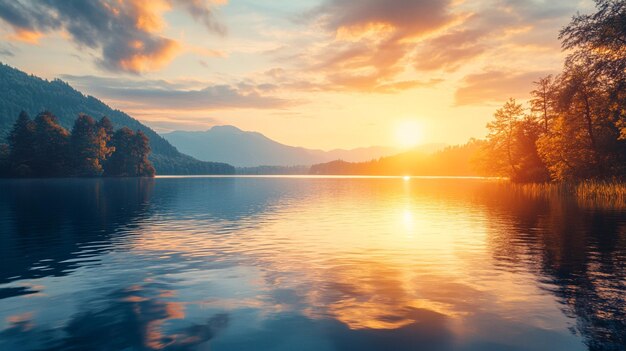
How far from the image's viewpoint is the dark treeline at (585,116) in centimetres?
4706

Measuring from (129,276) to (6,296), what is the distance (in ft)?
13.9

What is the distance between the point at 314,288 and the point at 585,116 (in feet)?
210

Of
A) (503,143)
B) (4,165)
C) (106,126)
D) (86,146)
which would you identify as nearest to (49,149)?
(86,146)

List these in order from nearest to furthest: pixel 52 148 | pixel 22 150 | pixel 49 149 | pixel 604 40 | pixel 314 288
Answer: pixel 314 288, pixel 604 40, pixel 22 150, pixel 49 149, pixel 52 148

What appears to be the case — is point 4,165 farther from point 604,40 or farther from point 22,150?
point 604,40

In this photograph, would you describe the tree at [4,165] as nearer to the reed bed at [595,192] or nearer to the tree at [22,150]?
the tree at [22,150]

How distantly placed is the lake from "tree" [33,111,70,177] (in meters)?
147

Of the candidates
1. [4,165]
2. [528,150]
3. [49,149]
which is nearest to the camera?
[528,150]

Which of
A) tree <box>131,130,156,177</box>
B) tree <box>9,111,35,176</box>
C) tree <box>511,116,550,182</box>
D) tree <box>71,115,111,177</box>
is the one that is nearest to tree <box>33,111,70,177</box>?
tree <box>9,111,35,176</box>

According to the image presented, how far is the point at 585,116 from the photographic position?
6325 centimetres

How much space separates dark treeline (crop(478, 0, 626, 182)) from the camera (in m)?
47.1

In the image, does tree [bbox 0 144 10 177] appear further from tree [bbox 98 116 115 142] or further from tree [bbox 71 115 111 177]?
tree [bbox 98 116 115 142]

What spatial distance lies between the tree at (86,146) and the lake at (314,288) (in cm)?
14502

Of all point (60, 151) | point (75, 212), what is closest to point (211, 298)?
point (75, 212)
